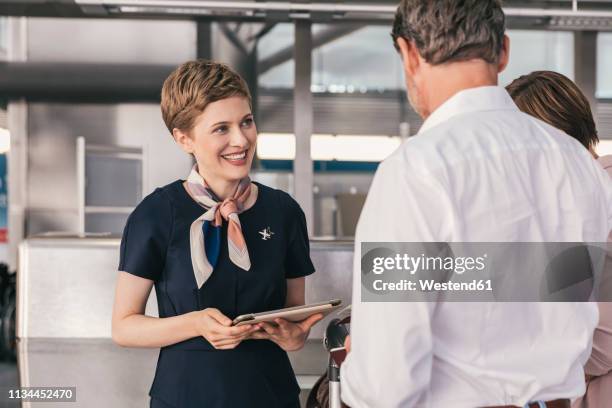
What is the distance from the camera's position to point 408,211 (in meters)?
0.89

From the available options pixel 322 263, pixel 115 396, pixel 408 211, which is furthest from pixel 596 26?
pixel 408 211

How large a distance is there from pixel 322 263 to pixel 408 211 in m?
2.37

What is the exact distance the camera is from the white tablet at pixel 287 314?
4.40 feet

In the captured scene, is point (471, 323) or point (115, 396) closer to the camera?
point (471, 323)

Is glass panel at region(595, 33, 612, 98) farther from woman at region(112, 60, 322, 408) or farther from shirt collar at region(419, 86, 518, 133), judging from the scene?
shirt collar at region(419, 86, 518, 133)

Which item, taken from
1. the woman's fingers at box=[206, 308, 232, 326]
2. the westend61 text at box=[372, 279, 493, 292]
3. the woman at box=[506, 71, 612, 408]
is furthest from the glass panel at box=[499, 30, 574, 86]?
the westend61 text at box=[372, 279, 493, 292]

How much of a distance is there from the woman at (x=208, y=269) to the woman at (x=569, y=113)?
1.95ft

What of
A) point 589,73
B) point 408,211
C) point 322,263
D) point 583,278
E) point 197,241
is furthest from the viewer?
point 589,73

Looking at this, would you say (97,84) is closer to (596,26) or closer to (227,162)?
(596,26)

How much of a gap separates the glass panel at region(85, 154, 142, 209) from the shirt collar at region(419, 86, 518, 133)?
21.7 ft

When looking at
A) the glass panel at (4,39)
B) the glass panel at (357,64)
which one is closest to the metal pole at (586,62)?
the glass panel at (357,64)

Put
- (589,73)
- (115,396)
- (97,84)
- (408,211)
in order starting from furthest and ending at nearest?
(97,84), (589,73), (115,396), (408,211)

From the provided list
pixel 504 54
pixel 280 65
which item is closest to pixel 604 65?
pixel 280 65

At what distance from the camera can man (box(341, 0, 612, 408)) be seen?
0.90 metres
